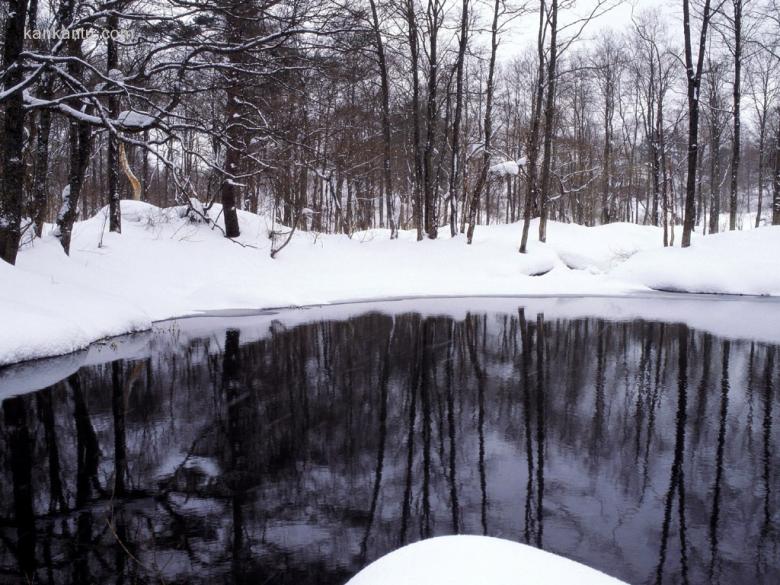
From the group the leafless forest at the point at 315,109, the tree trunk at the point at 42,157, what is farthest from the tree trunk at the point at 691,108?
the tree trunk at the point at 42,157

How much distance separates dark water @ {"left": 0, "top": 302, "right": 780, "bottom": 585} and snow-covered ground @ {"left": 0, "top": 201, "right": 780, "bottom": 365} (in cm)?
314

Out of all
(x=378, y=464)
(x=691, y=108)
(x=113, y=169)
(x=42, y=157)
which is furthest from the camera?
(x=691, y=108)

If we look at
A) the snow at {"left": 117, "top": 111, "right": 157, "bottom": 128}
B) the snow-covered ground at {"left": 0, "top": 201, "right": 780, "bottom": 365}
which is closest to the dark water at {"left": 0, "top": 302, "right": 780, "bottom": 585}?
the snow-covered ground at {"left": 0, "top": 201, "right": 780, "bottom": 365}

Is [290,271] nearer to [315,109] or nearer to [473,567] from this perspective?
[315,109]

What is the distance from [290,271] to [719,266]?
16.2 m

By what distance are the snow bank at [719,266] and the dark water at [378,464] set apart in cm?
1106

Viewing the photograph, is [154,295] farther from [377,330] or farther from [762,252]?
[762,252]

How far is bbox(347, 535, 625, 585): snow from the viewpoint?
265 cm

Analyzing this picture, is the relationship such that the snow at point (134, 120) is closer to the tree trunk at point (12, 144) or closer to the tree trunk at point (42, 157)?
the tree trunk at point (12, 144)

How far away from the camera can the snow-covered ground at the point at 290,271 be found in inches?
515

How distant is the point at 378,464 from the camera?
20.0ft

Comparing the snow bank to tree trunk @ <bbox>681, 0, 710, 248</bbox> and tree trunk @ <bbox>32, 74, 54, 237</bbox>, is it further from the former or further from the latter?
tree trunk @ <bbox>32, 74, 54, 237</bbox>

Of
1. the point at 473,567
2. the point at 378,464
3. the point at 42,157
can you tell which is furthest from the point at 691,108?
the point at 473,567

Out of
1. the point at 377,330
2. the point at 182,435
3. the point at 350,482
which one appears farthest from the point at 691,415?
the point at 377,330
